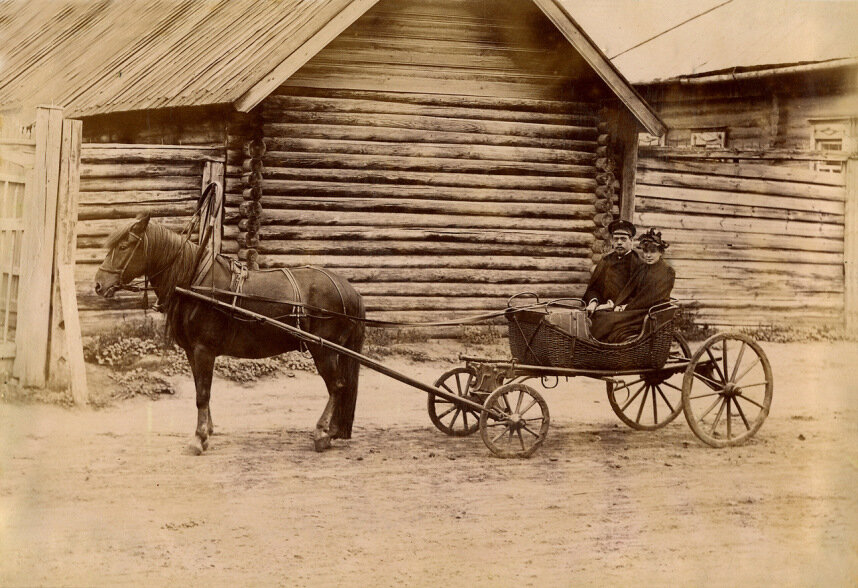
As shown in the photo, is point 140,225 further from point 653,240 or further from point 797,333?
point 797,333

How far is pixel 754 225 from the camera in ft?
21.9

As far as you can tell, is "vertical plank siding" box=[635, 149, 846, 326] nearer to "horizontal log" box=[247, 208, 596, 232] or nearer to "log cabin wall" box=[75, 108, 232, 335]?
"horizontal log" box=[247, 208, 596, 232]

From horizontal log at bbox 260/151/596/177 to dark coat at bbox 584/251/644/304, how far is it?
88 centimetres

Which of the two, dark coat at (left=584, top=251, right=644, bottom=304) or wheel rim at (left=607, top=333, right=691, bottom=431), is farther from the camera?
wheel rim at (left=607, top=333, right=691, bottom=431)

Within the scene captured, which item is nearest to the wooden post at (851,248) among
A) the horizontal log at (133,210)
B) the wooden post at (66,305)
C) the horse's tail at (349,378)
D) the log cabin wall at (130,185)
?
the horse's tail at (349,378)

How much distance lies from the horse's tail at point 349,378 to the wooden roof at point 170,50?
60.9 inches

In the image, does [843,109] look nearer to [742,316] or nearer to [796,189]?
[796,189]

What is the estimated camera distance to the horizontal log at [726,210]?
263 inches

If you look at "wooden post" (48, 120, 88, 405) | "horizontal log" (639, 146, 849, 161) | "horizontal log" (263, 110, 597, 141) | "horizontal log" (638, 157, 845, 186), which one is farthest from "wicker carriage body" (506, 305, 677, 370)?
"wooden post" (48, 120, 88, 405)

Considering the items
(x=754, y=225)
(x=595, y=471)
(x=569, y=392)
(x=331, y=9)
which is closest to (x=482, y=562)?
(x=595, y=471)

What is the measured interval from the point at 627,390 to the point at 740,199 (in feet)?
5.49

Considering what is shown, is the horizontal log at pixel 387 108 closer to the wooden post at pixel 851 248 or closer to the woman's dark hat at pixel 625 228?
the woman's dark hat at pixel 625 228

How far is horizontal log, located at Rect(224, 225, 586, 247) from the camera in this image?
21.7 ft

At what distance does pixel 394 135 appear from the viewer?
652cm
